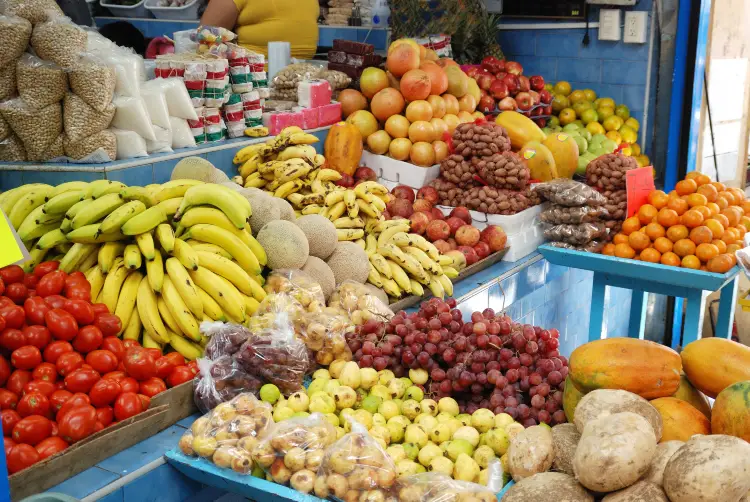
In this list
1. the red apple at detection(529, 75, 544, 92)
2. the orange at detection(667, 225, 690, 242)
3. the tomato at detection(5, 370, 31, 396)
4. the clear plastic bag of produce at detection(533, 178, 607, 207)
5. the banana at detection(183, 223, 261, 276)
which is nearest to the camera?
the tomato at detection(5, 370, 31, 396)

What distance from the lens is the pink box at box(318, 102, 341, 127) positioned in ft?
14.9

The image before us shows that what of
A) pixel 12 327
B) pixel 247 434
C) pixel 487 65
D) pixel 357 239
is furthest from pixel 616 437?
pixel 487 65

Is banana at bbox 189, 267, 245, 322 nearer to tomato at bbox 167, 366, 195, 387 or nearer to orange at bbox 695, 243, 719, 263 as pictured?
tomato at bbox 167, 366, 195, 387

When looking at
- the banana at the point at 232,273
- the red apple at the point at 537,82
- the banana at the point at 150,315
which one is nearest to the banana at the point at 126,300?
the banana at the point at 150,315

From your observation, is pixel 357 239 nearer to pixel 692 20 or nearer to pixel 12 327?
pixel 12 327

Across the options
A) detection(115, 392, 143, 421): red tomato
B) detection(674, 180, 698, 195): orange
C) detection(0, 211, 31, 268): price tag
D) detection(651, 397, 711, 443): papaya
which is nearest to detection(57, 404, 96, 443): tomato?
detection(115, 392, 143, 421): red tomato

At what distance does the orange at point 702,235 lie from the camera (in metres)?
3.82

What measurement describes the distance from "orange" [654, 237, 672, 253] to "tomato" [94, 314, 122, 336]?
2.79 m

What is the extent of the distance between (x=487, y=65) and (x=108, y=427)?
4.26m

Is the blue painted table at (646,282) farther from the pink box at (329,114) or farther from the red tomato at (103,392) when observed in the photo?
the red tomato at (103,392)

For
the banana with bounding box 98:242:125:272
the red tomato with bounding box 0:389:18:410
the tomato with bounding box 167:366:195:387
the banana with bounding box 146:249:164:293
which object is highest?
the banana with bounding box 98:242:125:272

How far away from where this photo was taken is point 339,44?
5012 mm

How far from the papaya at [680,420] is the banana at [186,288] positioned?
153 centimetres

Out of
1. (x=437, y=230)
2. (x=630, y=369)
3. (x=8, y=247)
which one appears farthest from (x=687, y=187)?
(x=8, y=247)
